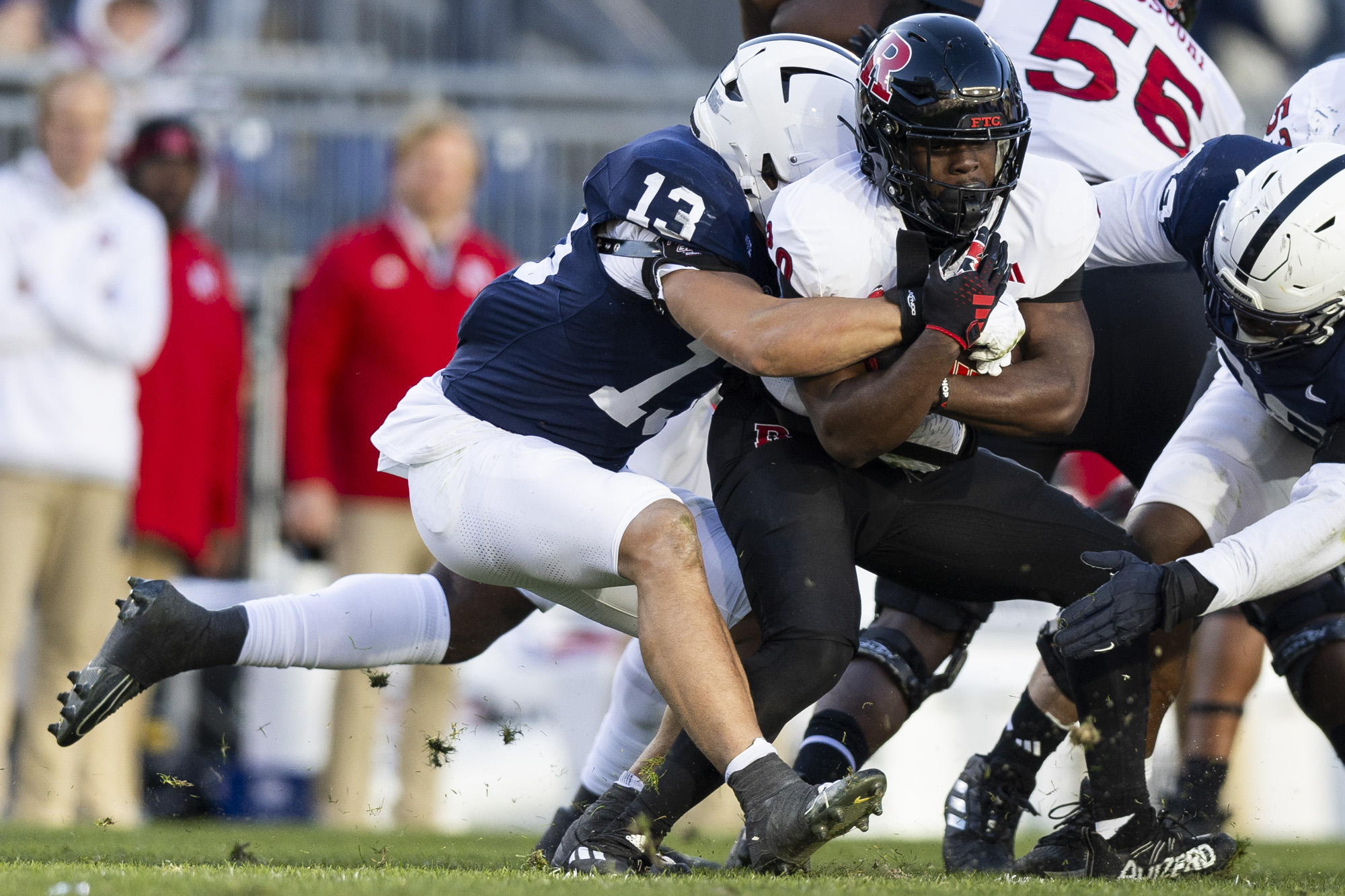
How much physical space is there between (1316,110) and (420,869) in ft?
9.41

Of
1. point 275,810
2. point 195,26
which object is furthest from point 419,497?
point 195,26

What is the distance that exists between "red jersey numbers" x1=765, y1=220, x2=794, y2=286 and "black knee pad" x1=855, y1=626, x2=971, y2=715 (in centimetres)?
118

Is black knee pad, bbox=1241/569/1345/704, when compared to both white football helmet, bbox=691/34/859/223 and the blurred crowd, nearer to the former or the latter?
white football helmet, bbox=691/34/859/223

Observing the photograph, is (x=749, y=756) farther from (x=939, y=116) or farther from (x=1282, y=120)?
(x=1282, y=120)

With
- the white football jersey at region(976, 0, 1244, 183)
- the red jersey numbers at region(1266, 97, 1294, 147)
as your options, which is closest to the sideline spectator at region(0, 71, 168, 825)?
the white football jersey at region(976, 0, 1244, 183)

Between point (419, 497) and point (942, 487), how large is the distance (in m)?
1.18

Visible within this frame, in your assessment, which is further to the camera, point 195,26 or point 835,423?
point 195,26

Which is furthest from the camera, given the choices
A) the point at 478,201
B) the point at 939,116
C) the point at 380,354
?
the point at 478,201

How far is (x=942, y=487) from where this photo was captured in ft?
12.6

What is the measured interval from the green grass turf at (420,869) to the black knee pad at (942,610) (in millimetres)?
625

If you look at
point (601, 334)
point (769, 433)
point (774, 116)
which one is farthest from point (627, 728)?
point (774, 116)

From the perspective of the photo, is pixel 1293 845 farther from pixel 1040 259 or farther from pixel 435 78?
pixel 435 78

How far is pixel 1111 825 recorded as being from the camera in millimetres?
3834

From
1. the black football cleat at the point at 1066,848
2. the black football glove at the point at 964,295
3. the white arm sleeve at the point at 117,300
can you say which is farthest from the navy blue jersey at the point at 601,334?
the white arm sleeve at the point at 117,300
